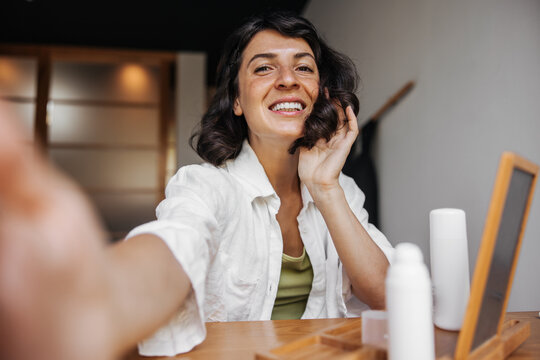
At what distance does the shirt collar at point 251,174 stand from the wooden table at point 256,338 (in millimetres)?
410

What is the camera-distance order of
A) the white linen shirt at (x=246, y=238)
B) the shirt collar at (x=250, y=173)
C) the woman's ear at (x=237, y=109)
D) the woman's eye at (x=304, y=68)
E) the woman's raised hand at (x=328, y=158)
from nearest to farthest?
the white linen shirt at (x=246, y=238) → the woman's raised hand at (x=328, y=158) → the shirt collar at (x=250, y=173) → the woman's eye at (x=304, y=68) → the woman's ear at (x=237, y=109)

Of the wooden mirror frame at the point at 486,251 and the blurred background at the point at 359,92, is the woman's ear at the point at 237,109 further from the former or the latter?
the wooden mirror frame at the point at 486,251

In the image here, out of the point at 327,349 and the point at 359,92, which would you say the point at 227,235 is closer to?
the point at 327,349

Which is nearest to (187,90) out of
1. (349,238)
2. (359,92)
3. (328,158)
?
(359,92)

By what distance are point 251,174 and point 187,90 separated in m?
2.95

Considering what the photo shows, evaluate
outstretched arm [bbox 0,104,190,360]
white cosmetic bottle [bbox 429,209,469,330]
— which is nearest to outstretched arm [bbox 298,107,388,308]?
white cosmetic bottle [bbox 429,209,469,330]

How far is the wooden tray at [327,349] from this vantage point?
473 millimetres

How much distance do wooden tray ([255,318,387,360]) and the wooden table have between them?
4 centimetres

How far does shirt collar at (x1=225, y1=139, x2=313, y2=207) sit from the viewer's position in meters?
1.05

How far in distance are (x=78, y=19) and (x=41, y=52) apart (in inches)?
28.2

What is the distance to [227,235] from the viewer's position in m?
0.95

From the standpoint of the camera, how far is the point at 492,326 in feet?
1.79

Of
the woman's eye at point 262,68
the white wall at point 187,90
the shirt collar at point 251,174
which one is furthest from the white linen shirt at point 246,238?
the white wall at point 187,90

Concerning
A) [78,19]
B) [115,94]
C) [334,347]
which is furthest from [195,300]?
[115,94]
